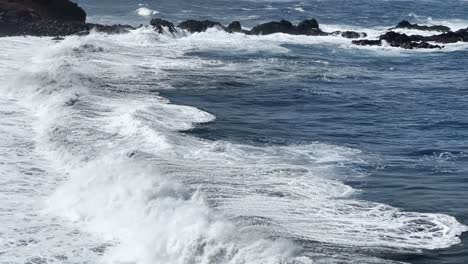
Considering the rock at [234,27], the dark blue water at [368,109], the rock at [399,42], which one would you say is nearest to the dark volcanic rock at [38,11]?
the rock at [234,27]

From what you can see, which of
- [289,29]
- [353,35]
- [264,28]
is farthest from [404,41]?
[264,28]

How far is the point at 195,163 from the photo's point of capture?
695 inches

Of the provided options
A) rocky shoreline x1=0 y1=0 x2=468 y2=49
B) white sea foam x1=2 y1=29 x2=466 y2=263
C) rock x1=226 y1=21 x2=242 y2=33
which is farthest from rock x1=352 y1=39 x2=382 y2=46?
white sea foam x1=2 y1=29 x2=466 y2=263

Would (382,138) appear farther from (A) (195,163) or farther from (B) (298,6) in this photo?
(B) (298,6)

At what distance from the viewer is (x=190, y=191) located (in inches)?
602

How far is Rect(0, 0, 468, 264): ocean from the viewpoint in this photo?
13.0 metres

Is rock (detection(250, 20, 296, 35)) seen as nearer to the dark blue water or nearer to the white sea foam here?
the dark blue water

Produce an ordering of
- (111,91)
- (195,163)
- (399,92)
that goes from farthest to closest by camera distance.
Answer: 1. (399,92)
2. (111,91)
3. (195,163)

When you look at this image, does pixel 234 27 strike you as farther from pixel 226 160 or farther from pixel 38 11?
pixel 226 160

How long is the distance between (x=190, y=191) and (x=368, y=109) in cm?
1351

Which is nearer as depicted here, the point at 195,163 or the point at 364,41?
the point at 195,163

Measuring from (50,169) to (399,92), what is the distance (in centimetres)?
1829

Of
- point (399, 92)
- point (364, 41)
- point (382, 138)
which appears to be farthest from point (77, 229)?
point (364, 41)

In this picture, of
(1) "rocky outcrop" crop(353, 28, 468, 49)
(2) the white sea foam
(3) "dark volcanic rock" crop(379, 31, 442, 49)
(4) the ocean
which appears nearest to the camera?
(2) the white sea foam
